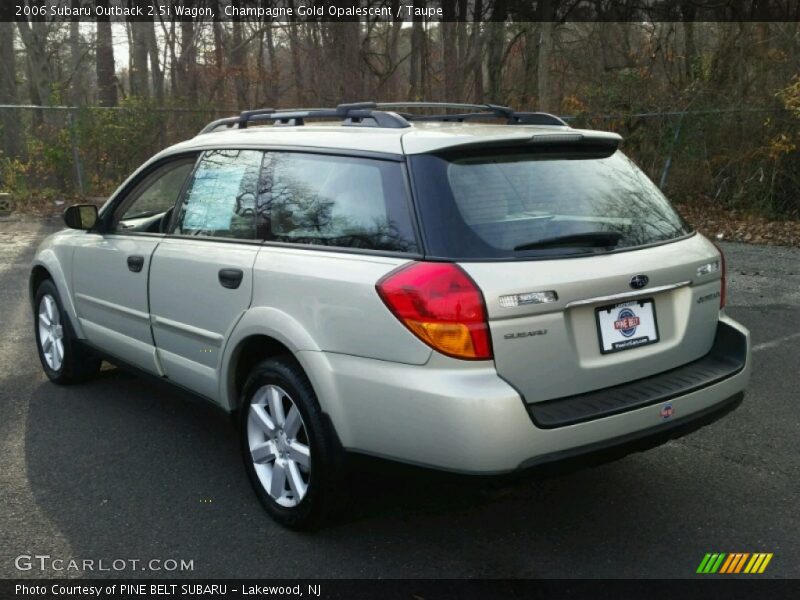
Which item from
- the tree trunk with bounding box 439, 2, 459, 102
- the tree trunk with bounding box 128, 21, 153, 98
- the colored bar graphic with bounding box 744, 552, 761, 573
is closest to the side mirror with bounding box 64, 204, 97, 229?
the colored bar graphic with bounding box 744, 552, 761, 573

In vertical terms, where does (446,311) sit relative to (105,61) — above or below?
below

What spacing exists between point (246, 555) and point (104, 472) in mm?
1202

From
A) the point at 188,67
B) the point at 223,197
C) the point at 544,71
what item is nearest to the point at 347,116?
the point at 223,197

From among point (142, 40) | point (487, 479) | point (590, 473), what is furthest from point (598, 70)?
point (487, 479)

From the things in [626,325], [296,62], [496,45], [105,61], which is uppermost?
[496,45]

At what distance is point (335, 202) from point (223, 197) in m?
0.85

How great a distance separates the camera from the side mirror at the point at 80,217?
5066mm

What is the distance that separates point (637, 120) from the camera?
46.9 feet

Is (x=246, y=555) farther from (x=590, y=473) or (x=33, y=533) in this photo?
(x=590, y=473)

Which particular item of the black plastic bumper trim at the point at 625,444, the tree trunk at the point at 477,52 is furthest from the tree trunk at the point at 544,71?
the black plastic bumper trim at the point at 625,444

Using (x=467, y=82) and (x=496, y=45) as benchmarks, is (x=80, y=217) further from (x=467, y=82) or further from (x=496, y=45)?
(x=496, y=45)

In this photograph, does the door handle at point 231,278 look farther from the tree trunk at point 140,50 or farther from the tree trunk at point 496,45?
the tree trunk at point 140,50

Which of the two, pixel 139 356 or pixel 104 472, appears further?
pixel 139 356

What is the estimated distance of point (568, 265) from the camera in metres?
3.13
